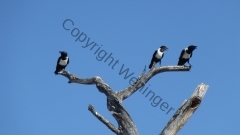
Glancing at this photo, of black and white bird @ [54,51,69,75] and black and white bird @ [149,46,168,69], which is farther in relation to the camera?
black and white bird @ [149,46,168,69]

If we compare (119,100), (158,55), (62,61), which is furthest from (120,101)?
(158,55)

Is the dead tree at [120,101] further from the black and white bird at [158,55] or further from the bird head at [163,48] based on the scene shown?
the bird head at [163,48]

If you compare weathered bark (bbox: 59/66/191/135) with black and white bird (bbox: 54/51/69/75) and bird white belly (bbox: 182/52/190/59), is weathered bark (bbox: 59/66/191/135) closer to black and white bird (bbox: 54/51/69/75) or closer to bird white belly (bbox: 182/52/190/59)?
black and white bird (bbox: 54/51/69/75)

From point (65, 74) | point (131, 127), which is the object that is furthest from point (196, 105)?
point (65, 74)

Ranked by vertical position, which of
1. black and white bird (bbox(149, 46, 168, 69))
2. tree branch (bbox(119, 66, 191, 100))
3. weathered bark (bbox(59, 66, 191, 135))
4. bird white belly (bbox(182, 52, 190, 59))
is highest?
bird white belly (bbox(182, 52, 190, 59))

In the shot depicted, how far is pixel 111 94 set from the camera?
6773 millimetres

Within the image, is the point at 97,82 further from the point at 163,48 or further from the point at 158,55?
the point at 163,48

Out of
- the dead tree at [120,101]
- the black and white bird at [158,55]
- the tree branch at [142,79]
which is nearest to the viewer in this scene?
the dead tree at [120,101]

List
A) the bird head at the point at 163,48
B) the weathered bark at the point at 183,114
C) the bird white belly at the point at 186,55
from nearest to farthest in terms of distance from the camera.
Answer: the weathered bark at the point at 183,114 < the bird white belly at the point at 186,55 < the bird head at the point at 163,48

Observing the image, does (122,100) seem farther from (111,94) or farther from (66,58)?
(66,58)

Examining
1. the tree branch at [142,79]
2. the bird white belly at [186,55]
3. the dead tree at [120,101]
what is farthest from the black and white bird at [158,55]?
the dead tree at [120,101]

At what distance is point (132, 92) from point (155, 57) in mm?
4042

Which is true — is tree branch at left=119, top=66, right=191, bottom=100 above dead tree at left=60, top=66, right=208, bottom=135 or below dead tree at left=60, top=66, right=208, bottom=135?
above

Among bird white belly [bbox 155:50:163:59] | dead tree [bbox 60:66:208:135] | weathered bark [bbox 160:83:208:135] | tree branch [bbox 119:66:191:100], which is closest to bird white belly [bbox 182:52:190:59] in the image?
bird white belly [bbox 155:50:163:59]
